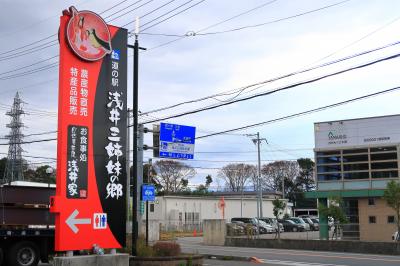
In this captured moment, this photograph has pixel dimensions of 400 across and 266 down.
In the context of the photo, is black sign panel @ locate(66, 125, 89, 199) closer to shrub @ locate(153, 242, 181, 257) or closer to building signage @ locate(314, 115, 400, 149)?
shrub @ locate(153, 242, 181, 257)

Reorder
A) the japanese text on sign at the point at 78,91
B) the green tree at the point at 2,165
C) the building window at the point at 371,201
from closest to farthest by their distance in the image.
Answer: the japanese text on sign at the point at 78,91 < the building window at the point at 371,201 < the green tree at the point at 2,165

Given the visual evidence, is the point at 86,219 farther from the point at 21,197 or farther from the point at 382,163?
the point at 382,163

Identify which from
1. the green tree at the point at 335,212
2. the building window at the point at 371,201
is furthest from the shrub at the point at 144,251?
the building window at the point at 371,201

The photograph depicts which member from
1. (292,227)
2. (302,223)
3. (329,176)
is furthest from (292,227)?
(329,176)

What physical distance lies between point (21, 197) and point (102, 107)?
560cm

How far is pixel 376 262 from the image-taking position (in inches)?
843

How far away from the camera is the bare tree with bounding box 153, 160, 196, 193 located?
103m

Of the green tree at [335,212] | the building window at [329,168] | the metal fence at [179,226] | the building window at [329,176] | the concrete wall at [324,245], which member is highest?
the building window at [329,168]

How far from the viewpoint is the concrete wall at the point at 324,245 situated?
1075 inches

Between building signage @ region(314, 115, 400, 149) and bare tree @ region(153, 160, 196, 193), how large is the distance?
6715 cm

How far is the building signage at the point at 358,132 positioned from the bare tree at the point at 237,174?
73.7 m

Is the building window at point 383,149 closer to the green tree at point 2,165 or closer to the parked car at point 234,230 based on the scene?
the parked car at point 234,230

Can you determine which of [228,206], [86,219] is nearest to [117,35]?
[86,219]

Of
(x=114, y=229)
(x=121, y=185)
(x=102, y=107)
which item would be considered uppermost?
(x=102, y=107)
